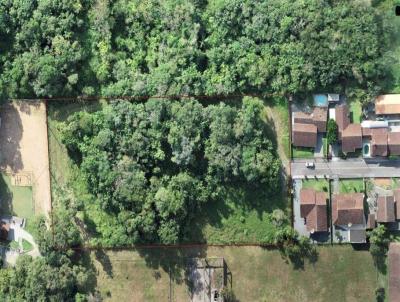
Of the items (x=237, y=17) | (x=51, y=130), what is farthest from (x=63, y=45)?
(x=237, y=17)

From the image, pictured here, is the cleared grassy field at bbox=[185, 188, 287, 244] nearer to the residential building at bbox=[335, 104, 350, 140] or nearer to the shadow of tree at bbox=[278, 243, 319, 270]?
the shadow of tree at bbox=[278, 243, 319, 270]

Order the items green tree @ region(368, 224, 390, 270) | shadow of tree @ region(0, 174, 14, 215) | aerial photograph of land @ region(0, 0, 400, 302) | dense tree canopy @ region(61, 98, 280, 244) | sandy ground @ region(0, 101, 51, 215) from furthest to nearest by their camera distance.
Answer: shadow of tree @ region(0, 174, 14, 215), sandy ground @ region(0, 101, 51, 215), green tree @ region(368, 224, 390, 270), aerial photograph of land @ region(0, 0, 400, 302), dense tree canopy @ region(61, 98, 280, 244)

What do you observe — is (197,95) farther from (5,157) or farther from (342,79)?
(5,157)

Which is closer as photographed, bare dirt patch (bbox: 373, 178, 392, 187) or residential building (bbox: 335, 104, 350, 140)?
residential building (bbox: 335, 104, 350, 140)

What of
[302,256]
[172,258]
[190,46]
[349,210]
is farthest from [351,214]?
[190,46]

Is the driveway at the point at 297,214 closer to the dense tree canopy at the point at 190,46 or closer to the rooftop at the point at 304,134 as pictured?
the rooftop at the point at 304,134

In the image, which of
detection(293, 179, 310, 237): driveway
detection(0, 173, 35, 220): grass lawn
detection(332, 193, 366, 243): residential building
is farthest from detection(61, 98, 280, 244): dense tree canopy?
detection(0, 173, 35, 220): grass lawn

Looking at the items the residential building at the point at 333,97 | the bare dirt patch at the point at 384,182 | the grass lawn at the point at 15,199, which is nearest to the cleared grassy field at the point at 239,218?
the bare dirt patch at the point at 384,182
